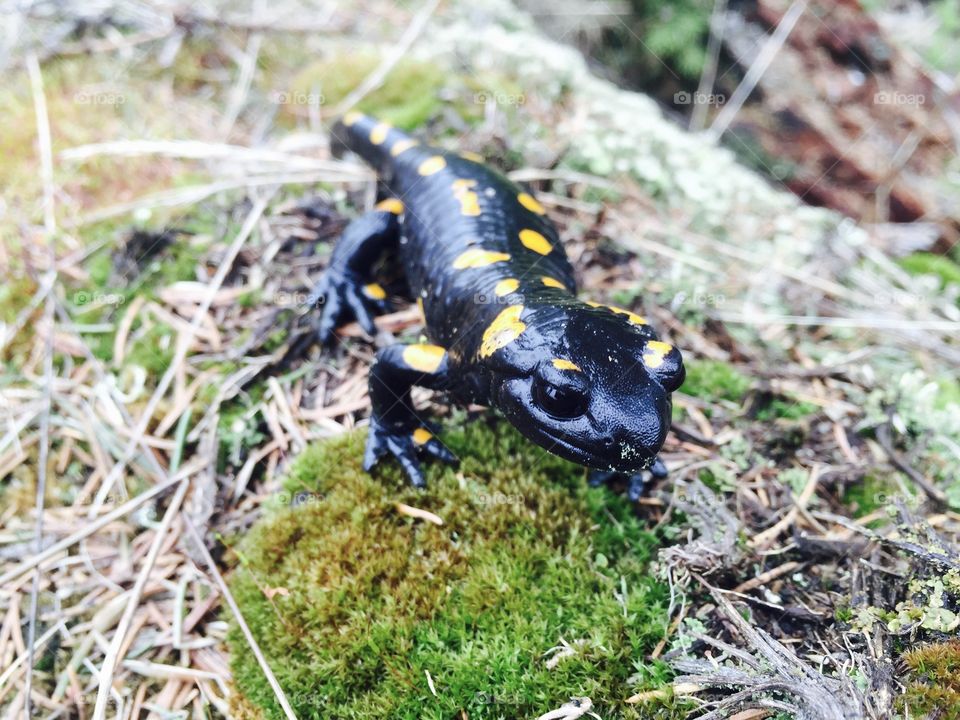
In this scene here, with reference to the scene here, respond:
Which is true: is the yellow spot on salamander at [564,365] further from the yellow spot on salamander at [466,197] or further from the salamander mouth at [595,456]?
the yellow spot on salamander at [466,197]

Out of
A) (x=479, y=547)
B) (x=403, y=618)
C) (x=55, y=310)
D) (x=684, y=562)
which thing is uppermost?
(x=684, y=562)

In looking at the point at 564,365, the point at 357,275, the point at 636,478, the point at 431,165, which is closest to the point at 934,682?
the point at 636,478

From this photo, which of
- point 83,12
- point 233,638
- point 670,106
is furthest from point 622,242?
point 670,106

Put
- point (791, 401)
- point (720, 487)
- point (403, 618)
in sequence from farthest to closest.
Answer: point (791, 401) < point (720, 487) < point (403, 618)

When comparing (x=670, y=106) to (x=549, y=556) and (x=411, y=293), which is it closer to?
(x=411, y=293)

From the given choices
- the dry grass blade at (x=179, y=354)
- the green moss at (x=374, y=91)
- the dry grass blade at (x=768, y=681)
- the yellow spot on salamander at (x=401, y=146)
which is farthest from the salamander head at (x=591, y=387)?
the green moss at (x=374, y=91)

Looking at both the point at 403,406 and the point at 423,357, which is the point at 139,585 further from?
the point at 423,357

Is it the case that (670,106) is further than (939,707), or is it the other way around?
(670,106)
